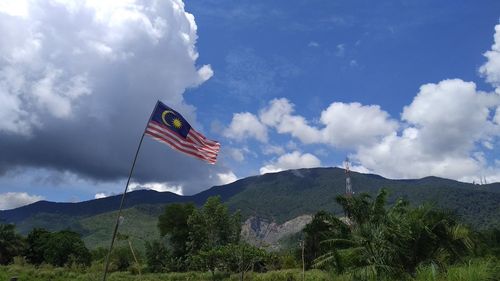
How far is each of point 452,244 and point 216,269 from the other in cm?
3073

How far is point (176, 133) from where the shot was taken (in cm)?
1441

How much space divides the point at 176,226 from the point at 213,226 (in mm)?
9655

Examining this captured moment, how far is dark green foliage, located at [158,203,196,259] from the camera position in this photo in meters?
70.1

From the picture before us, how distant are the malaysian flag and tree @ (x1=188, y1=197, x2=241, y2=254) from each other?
163ft

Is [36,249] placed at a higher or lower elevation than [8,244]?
lower

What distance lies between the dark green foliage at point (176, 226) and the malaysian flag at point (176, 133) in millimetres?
56116

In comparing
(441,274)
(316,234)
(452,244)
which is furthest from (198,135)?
(316,234)

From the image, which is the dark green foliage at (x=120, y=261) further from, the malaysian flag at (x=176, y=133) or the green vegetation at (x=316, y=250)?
the malaysian flag at (x=176, y=133)

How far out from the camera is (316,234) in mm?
49125

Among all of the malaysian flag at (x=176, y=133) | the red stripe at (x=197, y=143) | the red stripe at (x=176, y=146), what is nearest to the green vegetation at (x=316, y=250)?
the red stripe at (x=176, y=146)

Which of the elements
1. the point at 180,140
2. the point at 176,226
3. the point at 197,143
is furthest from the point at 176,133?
the point at 176,226

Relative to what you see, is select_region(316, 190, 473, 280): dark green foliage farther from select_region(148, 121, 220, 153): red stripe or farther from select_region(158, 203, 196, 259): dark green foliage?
select_region(158, 203, 196, 259): dark green foliage

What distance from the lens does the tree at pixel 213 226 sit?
64.1 metres

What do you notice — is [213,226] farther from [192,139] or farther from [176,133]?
[176,133]
